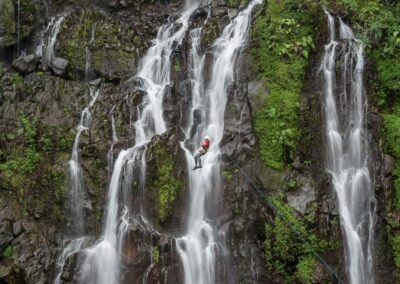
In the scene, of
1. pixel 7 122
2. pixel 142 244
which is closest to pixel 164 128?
pixel 142 244

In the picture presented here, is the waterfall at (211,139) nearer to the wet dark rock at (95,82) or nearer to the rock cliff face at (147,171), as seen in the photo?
the rock cliff face at (147,171)

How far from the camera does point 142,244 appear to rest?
42.9 feet

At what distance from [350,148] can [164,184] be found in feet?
21.7

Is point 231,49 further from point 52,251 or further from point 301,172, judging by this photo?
point 52,251

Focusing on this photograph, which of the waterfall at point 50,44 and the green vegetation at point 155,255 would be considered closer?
the green vegetation at point 155,255

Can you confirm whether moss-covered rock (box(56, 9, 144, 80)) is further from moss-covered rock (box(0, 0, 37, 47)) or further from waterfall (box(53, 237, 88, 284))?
waterfall (box(53, 237, 88, 284))

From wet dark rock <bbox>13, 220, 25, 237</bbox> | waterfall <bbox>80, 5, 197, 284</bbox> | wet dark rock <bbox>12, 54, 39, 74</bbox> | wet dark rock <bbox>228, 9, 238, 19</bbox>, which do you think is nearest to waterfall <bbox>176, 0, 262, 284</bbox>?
wet dark rock <bbox>228, 9, 238, 19</bbox>

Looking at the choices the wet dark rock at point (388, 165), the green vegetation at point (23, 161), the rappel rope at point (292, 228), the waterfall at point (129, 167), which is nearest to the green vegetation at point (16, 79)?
the green vegetation at point (23, 161)

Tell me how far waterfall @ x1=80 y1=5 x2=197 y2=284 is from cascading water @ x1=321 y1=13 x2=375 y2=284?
21.3ft

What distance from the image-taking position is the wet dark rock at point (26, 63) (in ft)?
60.5

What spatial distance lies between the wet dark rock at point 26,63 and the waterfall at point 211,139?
700 cm

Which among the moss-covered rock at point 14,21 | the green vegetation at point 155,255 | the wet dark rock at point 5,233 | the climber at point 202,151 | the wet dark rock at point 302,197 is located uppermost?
the moss-covered rock at point 14,21

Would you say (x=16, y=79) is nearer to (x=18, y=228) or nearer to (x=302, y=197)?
(x=18, y=228)

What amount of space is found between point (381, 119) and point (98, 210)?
10.7 metres
